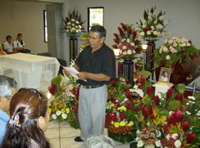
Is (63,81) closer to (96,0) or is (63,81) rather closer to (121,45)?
(121,45)

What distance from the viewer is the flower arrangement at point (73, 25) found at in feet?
26.4

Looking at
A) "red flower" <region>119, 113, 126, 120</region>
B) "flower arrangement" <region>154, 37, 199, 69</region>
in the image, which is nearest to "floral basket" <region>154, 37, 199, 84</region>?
"flower arrangement" <region>154, 37, 199, 69</region>

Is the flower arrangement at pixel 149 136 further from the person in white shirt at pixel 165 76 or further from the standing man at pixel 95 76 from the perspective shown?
the person in white shirt at pixel 165 76

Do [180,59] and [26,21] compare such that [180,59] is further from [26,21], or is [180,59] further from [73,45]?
[26,21]

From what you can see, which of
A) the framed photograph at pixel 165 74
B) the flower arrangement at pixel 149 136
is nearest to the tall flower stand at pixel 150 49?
the framed photograph at pixel 165 74

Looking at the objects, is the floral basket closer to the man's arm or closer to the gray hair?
the man's arm

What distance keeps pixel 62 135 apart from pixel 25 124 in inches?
94.4

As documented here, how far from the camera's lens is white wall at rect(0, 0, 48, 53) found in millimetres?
10234

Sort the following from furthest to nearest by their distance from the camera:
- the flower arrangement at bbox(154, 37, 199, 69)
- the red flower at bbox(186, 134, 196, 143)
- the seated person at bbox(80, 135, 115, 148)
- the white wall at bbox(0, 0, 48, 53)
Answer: the white wall at bbox(0, 0, 48, 53) < the flower arrangement at bbox(154, 37, 199, 69) < the red flower at bbox(186, 134, 196, 143) < the seated person at bbox(80, 135, 115, 148)

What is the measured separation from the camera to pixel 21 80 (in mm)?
4418

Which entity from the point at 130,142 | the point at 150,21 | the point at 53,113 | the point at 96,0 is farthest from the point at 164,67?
the point at 96,0

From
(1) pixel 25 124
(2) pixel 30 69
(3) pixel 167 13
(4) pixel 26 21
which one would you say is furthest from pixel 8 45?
(1) pixel 25 124

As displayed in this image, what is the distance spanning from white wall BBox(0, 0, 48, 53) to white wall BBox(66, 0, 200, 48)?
9.61 feet

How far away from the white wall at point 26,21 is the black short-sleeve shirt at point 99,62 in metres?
7.93
